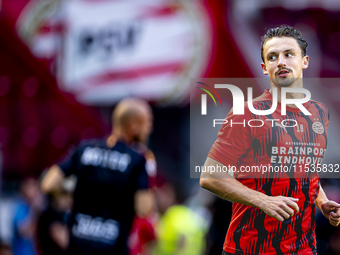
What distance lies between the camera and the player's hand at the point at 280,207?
100 cm

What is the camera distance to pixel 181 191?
7.98 meters

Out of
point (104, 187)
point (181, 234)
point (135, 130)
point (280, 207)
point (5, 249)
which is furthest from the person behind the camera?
point (5, 249)

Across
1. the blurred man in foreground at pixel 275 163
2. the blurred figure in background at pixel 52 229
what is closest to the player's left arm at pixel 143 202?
the blurred figure in background at pixel 52 229

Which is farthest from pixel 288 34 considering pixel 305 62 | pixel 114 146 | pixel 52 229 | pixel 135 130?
pixel 52 229

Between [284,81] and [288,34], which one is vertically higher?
[288,34]

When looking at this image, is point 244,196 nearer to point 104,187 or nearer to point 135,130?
point 135,130

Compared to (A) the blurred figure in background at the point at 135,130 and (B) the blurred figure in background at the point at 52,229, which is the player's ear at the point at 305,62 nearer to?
(A) the blurred figure in background at the point at 135,130

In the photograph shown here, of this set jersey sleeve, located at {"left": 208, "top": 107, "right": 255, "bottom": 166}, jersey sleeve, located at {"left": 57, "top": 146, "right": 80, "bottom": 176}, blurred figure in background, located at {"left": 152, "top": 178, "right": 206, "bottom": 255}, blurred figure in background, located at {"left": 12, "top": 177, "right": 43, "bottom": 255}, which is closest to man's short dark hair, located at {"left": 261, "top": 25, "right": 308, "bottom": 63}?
jersey sleeve, located at {"left": 208, "top": 107, "right": 255, "bottom": 166}

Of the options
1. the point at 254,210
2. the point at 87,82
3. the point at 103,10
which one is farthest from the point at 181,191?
the point at 254,210

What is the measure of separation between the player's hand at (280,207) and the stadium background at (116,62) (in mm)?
6284

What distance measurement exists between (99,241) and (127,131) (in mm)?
909

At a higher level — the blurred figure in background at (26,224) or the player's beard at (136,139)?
the player's beard at (136,139)

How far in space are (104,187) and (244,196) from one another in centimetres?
206

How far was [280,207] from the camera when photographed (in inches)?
39.7
